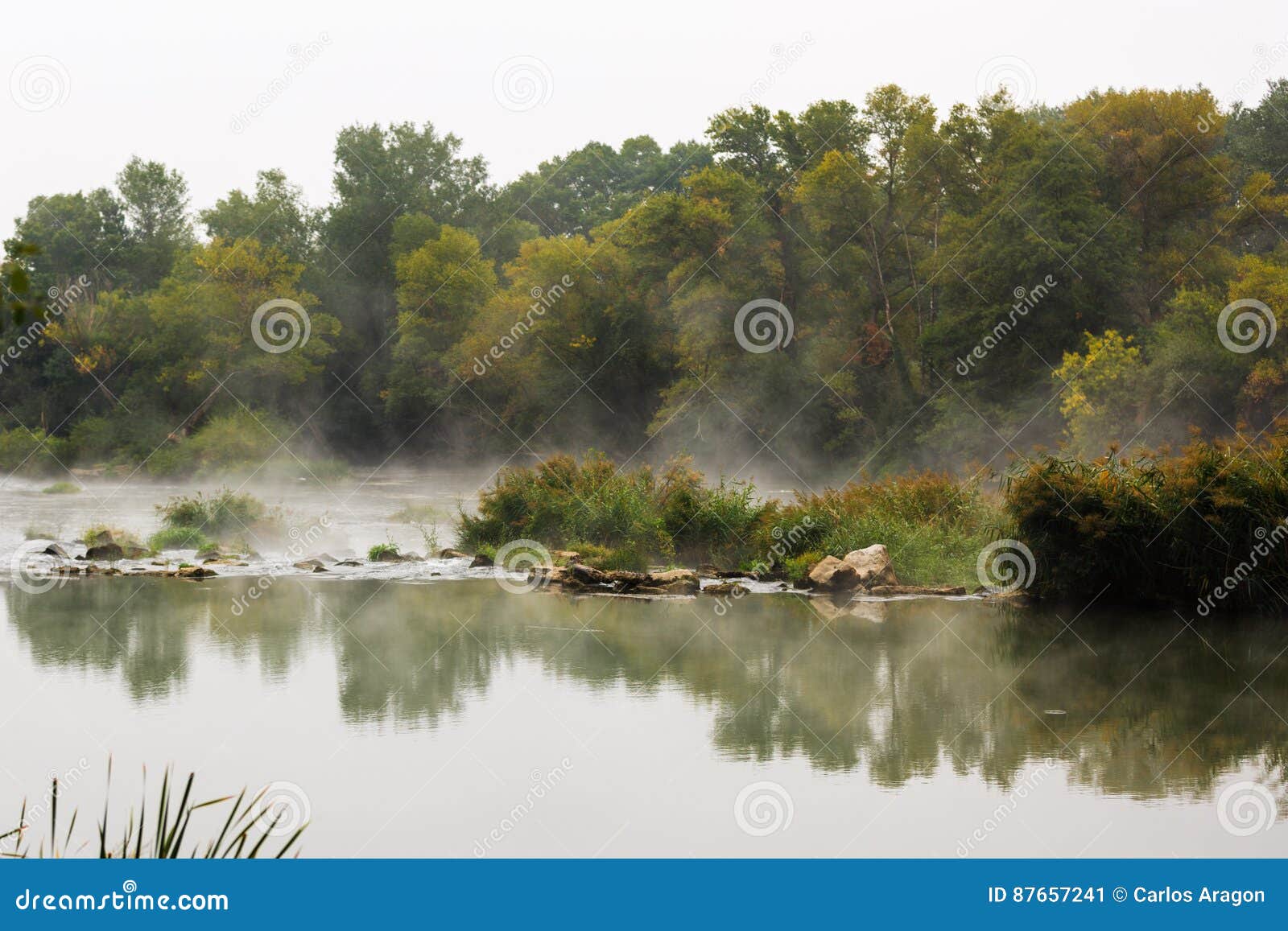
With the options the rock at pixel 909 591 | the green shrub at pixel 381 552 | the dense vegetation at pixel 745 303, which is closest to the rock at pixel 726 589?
the rock at pixel 909 591

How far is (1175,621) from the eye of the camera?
12.4 metres

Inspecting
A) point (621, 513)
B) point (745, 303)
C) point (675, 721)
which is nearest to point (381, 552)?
point (621, 513)

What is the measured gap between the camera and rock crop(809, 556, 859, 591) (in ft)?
48.5

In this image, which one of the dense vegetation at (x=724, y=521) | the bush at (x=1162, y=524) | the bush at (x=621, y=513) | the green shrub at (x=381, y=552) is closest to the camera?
the bush at (x=1162, y=524)

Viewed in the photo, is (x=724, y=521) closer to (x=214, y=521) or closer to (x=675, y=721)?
(x=675, y=721)

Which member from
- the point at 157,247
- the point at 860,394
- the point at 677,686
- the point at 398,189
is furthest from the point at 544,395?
the point at 677,686

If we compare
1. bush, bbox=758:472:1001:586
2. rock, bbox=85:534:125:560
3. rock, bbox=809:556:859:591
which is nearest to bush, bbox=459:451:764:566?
bush, bbox=758:472:1001:586

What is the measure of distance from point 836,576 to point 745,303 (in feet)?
91.7

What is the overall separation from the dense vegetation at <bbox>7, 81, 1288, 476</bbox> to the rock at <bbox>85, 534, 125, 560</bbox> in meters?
7.73

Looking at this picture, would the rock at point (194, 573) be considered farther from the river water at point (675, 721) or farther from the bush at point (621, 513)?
the bush at point (621, 513)

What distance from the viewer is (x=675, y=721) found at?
8.60 metres

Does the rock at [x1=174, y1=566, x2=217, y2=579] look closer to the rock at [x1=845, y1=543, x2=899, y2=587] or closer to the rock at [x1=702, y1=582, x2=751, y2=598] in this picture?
the rock at [x1=702, y1=582, x2=751, y2=598]

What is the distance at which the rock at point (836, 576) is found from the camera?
14.8 m

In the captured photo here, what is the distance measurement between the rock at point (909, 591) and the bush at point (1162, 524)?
1.06 metres
